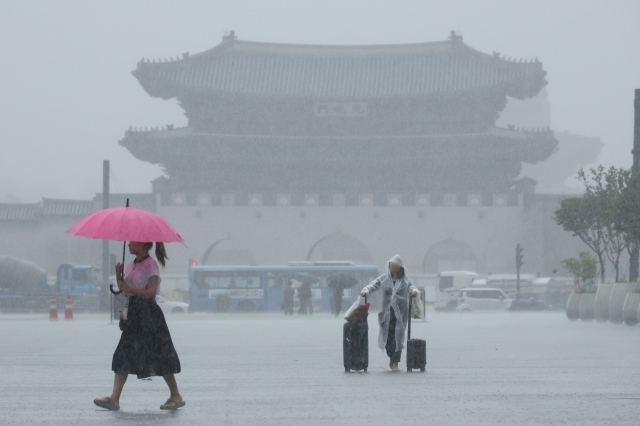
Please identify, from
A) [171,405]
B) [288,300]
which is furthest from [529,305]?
[171,405]

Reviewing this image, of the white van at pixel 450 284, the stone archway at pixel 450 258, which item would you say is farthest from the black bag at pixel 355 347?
the stone archway at pixel 450 258

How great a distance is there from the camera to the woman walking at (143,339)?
832 centimetres

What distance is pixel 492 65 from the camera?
5225 cm

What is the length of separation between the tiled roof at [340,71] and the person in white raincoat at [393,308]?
3995 centimetres

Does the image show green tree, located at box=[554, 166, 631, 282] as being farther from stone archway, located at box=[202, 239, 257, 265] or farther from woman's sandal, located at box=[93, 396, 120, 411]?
stone archway, located at box=[202, 239, 257, 265]

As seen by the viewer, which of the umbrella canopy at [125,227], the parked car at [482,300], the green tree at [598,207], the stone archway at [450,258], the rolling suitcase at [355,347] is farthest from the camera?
the stone archway at [450,258]

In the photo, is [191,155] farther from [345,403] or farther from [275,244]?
[345,403]

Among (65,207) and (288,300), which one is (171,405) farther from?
(65,207)

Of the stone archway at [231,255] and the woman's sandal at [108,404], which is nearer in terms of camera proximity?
the woman's sandal at [108,404]

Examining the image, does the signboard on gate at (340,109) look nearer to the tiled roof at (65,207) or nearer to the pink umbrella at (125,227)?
the tiled roof at (65,207)

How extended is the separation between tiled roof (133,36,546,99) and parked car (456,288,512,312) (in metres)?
10.3

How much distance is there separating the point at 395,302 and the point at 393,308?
0.07m

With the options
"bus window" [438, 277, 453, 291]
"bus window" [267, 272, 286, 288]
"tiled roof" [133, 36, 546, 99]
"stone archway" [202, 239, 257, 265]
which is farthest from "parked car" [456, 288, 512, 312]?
"stone archway" [202, 239, 257, 265]

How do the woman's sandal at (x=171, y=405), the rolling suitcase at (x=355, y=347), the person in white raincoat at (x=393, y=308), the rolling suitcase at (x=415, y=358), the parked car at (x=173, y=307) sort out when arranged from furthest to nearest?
the parked car at (x=173, y=307), the person in white raincoat at (x=393, y=308), the rolling suitcase at (x=415, y=358), the rolling suitcase at (x=355, y=347), the woman's sandal at (x=171, y=405)
